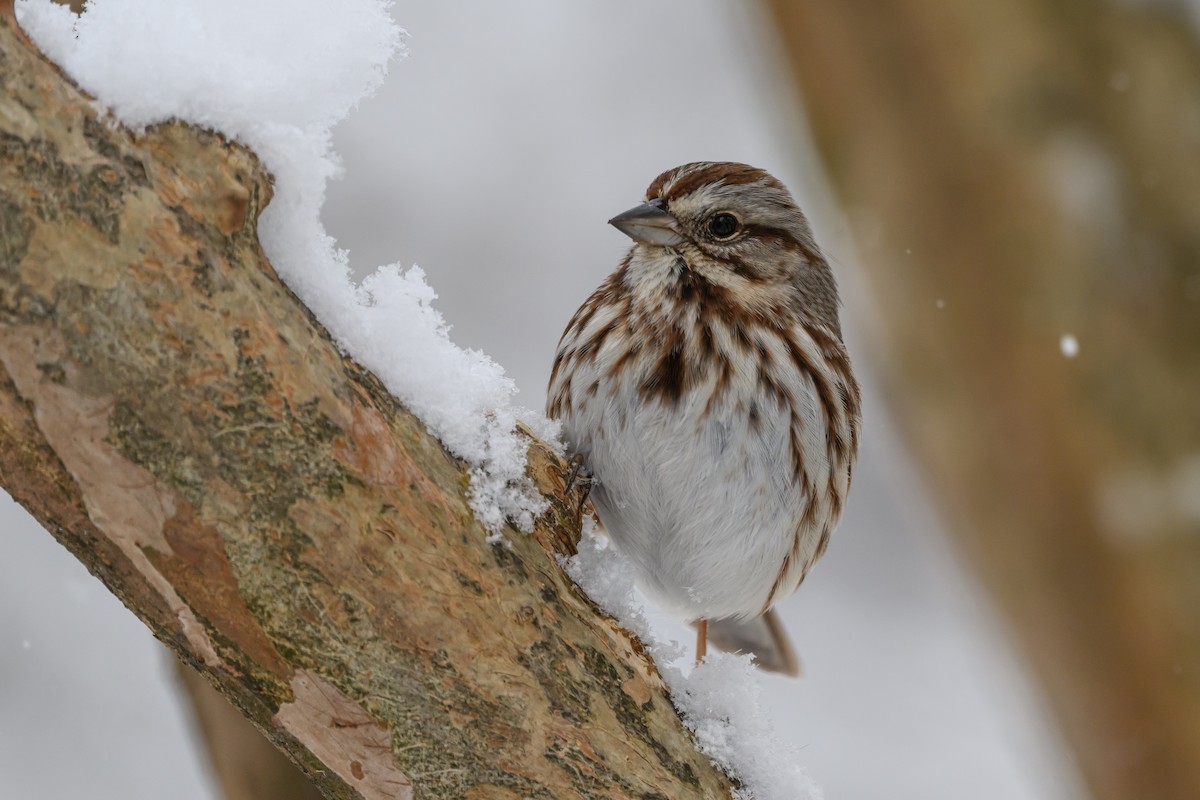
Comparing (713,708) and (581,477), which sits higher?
(581,477)

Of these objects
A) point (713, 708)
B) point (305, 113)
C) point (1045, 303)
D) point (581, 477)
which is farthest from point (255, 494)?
point (1045, 303)

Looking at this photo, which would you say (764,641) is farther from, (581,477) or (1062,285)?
(1062,285)

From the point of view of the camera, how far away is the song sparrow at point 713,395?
2.72 metres

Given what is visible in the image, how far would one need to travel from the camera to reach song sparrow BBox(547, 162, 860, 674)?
2.72 metres

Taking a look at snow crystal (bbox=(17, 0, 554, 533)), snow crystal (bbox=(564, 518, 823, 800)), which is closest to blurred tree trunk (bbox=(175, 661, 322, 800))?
snow crystal (bbox=(564, 518, 823, 800))

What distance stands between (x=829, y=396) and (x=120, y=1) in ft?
6.03

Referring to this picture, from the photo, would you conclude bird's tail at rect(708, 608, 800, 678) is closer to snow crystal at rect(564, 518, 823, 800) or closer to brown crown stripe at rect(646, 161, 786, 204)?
snow crystal at rect(564, 518, 823, 800)

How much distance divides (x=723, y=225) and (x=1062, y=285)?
84cm

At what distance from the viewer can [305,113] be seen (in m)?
1.85

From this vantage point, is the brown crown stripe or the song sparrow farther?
the brown crown stripe

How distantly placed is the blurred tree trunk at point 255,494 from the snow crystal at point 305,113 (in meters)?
0.05

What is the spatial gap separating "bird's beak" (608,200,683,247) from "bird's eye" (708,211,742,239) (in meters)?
0.09

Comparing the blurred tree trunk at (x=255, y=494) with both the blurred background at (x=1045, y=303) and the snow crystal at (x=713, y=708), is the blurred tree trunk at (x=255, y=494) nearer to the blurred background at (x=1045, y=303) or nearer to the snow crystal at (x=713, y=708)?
the snow crystal at (x=713, y=708)

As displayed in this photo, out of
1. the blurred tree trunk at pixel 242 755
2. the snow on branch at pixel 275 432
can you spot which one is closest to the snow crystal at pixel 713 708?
the snow on branch at pixel 275 432
